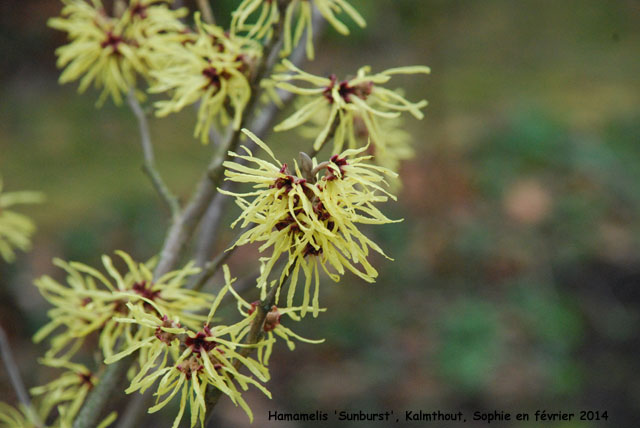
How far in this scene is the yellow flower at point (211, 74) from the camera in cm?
95

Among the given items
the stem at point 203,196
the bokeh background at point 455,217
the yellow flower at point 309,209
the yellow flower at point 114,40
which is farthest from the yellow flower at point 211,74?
the bokeh background at point 455,217

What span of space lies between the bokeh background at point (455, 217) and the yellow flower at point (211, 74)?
1805 millimetres

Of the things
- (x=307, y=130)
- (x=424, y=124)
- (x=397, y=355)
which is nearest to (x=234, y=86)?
(x=307, y=130)

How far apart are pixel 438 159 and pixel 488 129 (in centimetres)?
34

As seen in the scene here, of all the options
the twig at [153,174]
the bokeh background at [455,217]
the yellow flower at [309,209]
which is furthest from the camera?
the bokeh background at [455,217]

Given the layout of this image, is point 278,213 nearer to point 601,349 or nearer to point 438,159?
point 601,349

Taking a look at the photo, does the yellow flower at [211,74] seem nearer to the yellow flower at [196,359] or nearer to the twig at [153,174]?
the twig at [153,174]

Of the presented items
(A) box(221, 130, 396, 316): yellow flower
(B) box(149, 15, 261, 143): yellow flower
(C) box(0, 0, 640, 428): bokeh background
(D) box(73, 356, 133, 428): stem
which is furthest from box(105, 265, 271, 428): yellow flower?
(C) box(0, 0, 640, 428): bokeh background

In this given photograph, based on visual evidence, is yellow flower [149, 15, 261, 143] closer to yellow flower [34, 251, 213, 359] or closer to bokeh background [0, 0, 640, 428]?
yellow flower [34, 251, 213, 359]

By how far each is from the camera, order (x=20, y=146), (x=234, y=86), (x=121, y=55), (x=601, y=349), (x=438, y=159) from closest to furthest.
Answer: (x=234, y=86) < (x=121, y=55) < (x=601, y=349) < (x=438, y=159) < (x=20, y=146)

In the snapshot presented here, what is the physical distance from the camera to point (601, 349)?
2697 millimetres

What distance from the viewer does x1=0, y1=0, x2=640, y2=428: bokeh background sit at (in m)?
A: 2.68

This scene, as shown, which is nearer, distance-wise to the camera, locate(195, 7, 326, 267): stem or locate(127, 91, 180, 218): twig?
locate(127, 91, 180, 218): twig

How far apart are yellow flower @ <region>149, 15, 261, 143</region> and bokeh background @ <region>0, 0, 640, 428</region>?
1.80m
